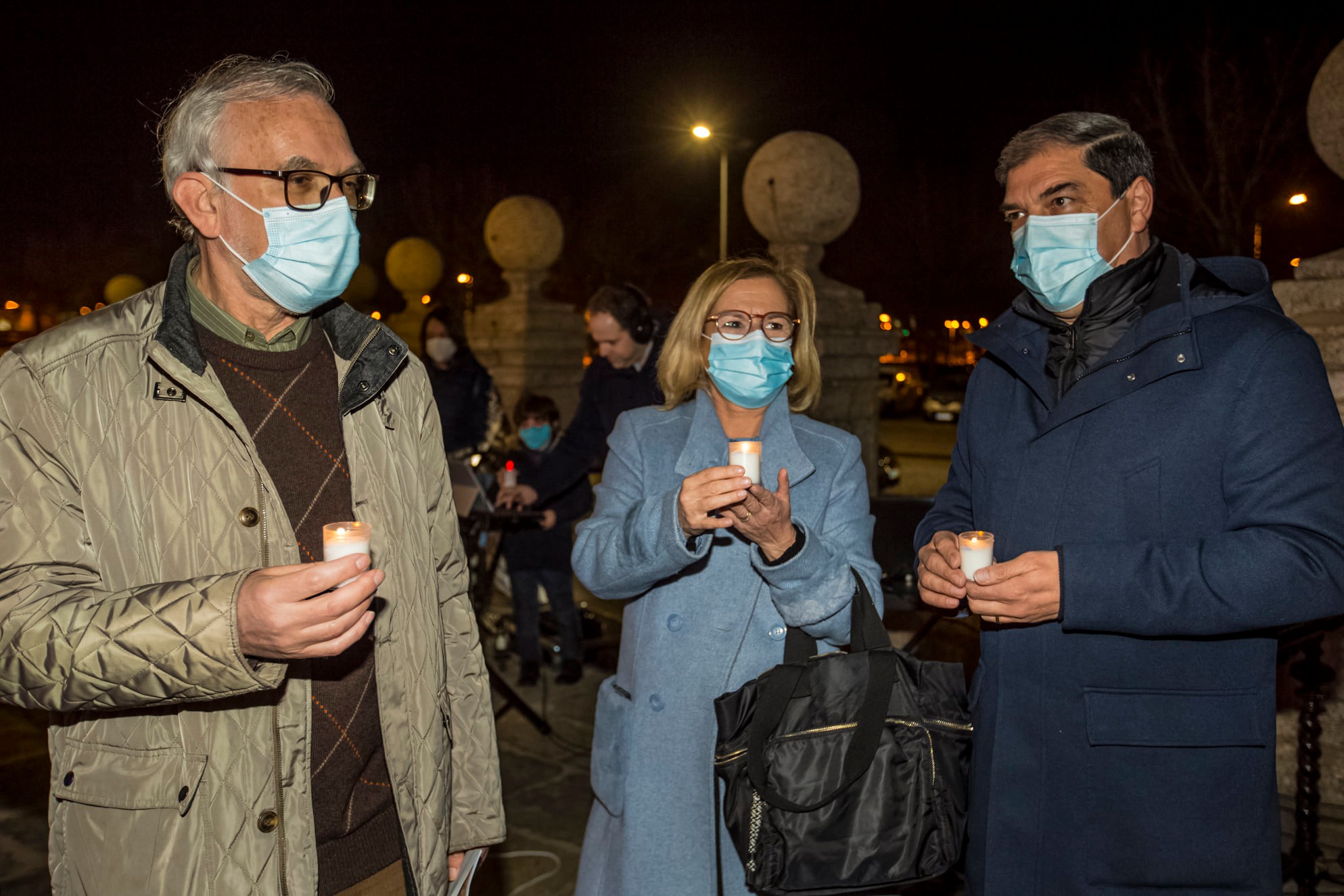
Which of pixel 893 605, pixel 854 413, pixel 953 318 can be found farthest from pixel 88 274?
pixel 953 318

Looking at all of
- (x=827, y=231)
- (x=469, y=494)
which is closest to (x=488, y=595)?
(x=469, y=494)

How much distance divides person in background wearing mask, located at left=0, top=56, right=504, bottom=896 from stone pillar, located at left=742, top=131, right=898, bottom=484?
5.54 metres

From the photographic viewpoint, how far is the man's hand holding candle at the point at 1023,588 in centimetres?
222

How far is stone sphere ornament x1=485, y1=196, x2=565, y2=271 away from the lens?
10.9 metres

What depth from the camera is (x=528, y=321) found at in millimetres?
10812

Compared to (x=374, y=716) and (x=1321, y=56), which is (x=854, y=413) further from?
(x=1321, y=56)

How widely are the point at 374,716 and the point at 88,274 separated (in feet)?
84.3

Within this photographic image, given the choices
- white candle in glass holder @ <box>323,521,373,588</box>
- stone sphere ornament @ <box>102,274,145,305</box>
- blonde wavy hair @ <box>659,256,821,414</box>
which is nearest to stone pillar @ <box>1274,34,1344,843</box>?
blonde wavy hair @ <box>659,256,821,414</box>

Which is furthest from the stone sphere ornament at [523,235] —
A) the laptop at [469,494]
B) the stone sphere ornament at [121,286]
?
the stone sphere ornament at [121,286]

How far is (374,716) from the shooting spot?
2223mm

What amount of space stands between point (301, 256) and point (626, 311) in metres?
4.29

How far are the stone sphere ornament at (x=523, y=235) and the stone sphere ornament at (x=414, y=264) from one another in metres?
3.66

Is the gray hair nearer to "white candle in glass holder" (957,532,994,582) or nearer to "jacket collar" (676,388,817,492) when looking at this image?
"jacket collar" (676,388,817,492)

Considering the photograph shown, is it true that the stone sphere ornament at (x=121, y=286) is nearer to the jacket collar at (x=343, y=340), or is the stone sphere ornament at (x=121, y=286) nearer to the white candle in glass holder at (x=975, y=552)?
the jacket collar at (x=343, y=340)
